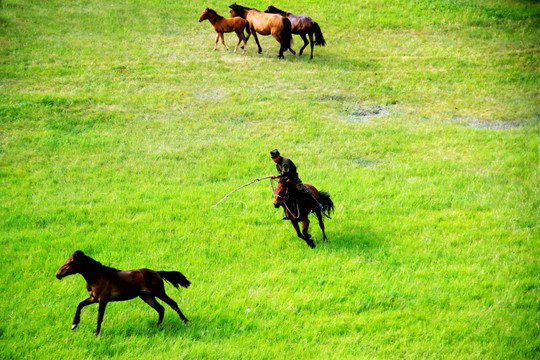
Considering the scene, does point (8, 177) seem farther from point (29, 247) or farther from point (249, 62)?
point (249, 62)

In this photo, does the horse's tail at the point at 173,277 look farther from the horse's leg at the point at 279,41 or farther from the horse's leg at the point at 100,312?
the horse's leg at the point at 279,41

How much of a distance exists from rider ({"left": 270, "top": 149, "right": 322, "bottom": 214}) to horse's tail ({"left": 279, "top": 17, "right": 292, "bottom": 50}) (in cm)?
1715

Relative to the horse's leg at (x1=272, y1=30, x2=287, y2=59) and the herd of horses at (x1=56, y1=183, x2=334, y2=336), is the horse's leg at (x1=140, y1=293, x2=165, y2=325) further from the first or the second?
the horse's leg at (x1=272, y1=30, x2=287, y2=59)

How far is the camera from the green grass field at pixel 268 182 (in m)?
9.48

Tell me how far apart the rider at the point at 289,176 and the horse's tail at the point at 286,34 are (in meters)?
17.1

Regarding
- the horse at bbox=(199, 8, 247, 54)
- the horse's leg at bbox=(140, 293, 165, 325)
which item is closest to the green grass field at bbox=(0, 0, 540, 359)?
the horse's leg at bbox=(140, 293, 165, 325)

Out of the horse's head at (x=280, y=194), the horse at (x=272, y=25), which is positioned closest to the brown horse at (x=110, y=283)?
the horse's head at (x=280, y=194)

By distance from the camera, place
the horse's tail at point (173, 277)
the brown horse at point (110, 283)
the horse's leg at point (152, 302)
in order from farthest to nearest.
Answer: the horse's tail at point (173, 277)
the horse's leg at point (152, 302)
the brown horse at point (110, 283)

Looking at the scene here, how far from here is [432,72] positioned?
2719 cm

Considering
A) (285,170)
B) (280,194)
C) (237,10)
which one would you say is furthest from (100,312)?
(237,10)

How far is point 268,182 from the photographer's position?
16828 millimetres

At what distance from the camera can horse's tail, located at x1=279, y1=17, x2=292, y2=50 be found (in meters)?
27.4

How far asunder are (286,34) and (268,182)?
13718 millimetres

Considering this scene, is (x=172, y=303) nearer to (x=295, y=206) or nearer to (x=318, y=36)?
(x=295, y=206)
